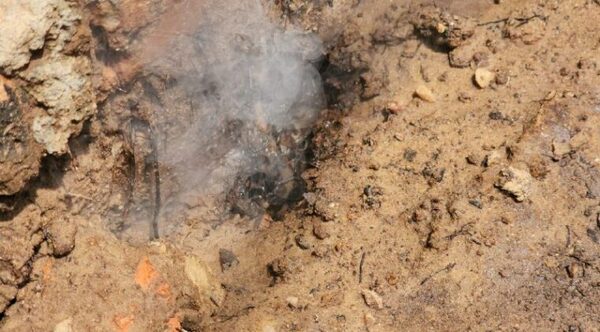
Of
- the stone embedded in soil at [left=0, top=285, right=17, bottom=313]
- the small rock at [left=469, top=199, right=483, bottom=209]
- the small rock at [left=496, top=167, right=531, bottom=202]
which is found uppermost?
the stone embedded in soil at [left=0, top=285, right=17, bottom=313]

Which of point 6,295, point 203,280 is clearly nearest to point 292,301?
point 203,280

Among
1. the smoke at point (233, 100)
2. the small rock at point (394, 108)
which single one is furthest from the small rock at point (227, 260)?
the small rock at point (394, 108)

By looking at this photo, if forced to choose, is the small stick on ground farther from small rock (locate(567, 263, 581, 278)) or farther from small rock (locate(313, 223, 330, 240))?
small rock (locate(567, 263, 581, 278))

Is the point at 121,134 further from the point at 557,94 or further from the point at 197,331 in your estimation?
the point at 557,94

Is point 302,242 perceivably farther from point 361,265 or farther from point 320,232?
point 361,265

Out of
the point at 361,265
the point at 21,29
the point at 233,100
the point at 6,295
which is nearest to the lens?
the point at 21,29

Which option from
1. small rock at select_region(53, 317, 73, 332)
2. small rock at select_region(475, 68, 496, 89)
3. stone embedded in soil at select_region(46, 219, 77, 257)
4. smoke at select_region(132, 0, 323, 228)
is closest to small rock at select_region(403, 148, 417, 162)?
small rock at select_region(475, 68, 496, 89)

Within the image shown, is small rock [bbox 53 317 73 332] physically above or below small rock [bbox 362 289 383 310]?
above

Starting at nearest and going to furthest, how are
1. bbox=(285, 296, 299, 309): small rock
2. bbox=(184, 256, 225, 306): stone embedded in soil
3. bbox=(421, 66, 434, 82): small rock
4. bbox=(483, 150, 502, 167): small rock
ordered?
bbox=(285, 296, 299, 309): small rock, bbox=(483, 150, 502, 167): small rock, bbox=(184, 256, 225, 306): stone embedded in soil, bbox=(421, 66, 434, 82): small rock
